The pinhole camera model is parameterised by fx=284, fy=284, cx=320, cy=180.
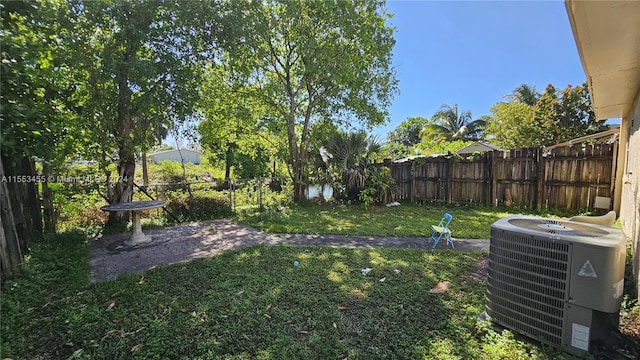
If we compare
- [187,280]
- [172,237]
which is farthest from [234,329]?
[172,237]

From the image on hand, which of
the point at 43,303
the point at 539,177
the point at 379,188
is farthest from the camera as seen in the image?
the point at 379,188

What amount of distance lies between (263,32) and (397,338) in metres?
8.35

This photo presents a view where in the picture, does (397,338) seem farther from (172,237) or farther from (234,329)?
(172,237)

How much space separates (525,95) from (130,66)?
26838mm

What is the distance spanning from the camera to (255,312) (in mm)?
3053

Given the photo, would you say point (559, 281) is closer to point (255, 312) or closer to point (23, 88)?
point (255, 312)

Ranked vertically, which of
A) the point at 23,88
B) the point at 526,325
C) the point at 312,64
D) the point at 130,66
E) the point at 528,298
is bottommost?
the point at 526,325

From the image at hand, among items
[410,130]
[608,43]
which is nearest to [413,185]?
[608,43]

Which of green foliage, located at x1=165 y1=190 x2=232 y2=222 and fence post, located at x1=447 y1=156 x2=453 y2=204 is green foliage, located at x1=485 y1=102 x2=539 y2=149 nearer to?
fence post, located at x1=447 y1=156 x2=453 y2=204

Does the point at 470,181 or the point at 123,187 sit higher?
the point at 123,187

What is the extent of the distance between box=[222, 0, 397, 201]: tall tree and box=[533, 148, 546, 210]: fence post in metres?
4.87

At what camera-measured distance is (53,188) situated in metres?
5.88

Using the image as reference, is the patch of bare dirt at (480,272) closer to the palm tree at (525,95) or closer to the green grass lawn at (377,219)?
the green grass lawn at (377,219)

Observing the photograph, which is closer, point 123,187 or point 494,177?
point 123,187
